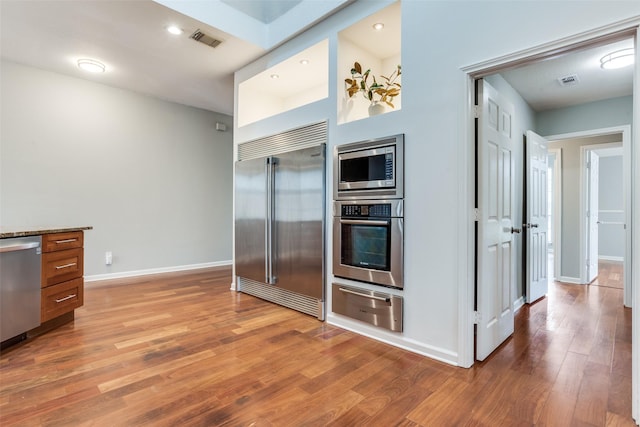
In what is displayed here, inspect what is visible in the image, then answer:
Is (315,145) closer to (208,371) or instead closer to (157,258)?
(208,371)

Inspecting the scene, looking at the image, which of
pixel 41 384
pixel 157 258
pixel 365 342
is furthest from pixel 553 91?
pixel 157 258

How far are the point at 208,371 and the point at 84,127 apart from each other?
4.28 meters

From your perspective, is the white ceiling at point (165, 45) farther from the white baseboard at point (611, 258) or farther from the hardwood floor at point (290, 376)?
the white baseboard at point (611, 258)

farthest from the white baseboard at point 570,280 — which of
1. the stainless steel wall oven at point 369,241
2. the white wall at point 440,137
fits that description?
the stainless steel wall oven at point 369,241

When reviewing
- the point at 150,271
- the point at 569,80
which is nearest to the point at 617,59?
the point at 569,80

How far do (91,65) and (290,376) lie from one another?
4.43 metres

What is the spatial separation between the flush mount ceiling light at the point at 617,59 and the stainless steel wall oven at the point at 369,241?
8.12ft

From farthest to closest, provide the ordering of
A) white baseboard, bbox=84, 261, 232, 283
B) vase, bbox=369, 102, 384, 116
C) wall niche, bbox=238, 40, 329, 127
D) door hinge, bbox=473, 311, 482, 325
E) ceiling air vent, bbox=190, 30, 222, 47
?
1. white baseboard, bbox=84, 261, 232, 283
2. wall niche, bbox=238, 40, 329, 127
3. ceiling air vent, bbox=190, 30, 222, 47
4. vase, bbox=369, 102, 384, 116
5. door hinge, bbox=473, 311, 482, 325

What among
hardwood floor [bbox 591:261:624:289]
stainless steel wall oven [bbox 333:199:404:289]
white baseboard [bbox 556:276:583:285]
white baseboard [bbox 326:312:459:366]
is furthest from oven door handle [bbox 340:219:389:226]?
hardwood floor [bbox 591:261:624:289]

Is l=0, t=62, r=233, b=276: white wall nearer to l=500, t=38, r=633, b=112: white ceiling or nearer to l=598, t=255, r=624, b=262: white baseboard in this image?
l=500, t=38, r=633, b=112: white ceiling

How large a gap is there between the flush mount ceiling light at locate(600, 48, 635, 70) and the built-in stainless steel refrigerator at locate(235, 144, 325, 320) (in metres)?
2.76

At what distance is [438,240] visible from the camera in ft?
7.55

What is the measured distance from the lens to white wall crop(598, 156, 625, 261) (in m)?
7.16

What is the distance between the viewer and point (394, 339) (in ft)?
8.36
